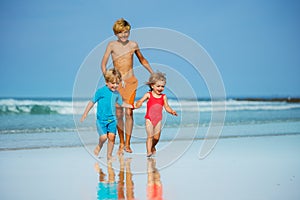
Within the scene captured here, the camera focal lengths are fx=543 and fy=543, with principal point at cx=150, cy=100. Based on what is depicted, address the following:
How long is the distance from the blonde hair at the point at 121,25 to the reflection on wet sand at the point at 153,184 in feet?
6.82

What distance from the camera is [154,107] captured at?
795 centimetres

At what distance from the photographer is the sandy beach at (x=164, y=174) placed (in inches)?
202

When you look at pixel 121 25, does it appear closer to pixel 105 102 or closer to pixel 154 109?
pixel 105 102

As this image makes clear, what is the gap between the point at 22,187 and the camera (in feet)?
17.8

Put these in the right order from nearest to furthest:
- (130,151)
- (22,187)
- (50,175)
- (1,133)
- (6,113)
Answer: (22,187)
(50,175)
(130,151)
(1,133)
(6,113)

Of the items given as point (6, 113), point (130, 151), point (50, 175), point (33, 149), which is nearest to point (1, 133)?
point (33, 149)

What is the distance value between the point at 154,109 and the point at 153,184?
2.50 metres

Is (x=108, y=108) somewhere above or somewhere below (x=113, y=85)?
below

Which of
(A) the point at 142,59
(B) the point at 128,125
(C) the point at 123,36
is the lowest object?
(B) the point at 128,125

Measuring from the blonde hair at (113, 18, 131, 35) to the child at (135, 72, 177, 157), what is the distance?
78 cm

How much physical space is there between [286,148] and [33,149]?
4033mm

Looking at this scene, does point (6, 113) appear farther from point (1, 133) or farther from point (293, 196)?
point (293, 196)

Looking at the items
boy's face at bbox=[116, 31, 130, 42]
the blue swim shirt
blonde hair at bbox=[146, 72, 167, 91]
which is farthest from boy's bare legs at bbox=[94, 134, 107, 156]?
boy's face at bbox=[116, 31, 130, 42]

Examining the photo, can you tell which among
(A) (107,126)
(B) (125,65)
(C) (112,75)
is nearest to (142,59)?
(B) (125,65)
